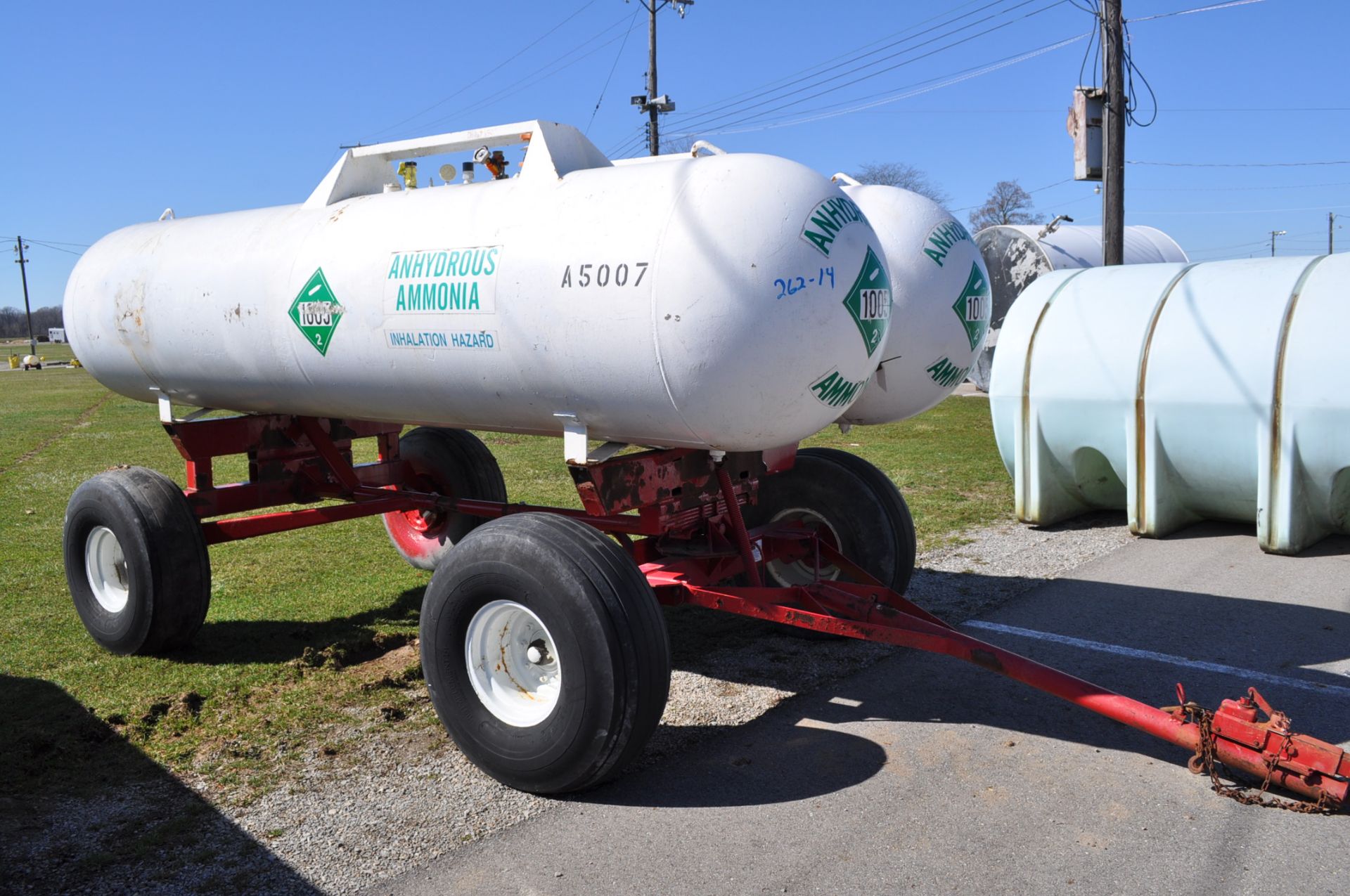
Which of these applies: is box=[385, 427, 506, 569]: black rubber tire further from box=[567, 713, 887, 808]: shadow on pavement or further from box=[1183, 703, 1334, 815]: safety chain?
box=[1183, 703, 1334, 815]: safety chain

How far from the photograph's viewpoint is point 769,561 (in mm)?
5766

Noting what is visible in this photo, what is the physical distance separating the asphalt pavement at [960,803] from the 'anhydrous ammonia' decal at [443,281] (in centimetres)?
204

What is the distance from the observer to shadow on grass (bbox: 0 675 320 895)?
3504 millimetres

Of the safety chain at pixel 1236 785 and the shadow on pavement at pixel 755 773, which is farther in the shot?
the shadow on pavement at pixel 755 773

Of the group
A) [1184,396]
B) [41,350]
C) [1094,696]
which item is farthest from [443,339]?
[41,350]

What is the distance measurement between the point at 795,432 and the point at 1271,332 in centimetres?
487

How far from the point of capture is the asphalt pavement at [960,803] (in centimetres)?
346

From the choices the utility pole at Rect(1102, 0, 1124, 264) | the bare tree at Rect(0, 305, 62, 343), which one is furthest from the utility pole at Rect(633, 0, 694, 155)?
the bare tree at Rect(0, 305, 62, 343)

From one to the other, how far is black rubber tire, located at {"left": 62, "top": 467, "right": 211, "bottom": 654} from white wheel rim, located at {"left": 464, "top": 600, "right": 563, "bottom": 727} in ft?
7.03

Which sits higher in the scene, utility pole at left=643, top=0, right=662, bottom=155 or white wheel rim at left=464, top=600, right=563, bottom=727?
utility pole at left=643, top=0, right=662, bottom=155

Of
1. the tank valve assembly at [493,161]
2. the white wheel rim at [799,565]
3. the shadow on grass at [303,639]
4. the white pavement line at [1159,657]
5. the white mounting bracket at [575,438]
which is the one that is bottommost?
the white pavement line at [1159,657]

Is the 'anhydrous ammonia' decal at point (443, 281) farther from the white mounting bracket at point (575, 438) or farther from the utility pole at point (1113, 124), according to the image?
the utility pole at point (1113, 124)

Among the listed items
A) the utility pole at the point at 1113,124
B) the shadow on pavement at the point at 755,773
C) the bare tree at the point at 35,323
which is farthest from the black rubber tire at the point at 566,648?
the bare tree at the point at 35,323

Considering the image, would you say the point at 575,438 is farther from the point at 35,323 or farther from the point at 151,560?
the point at 35,323
